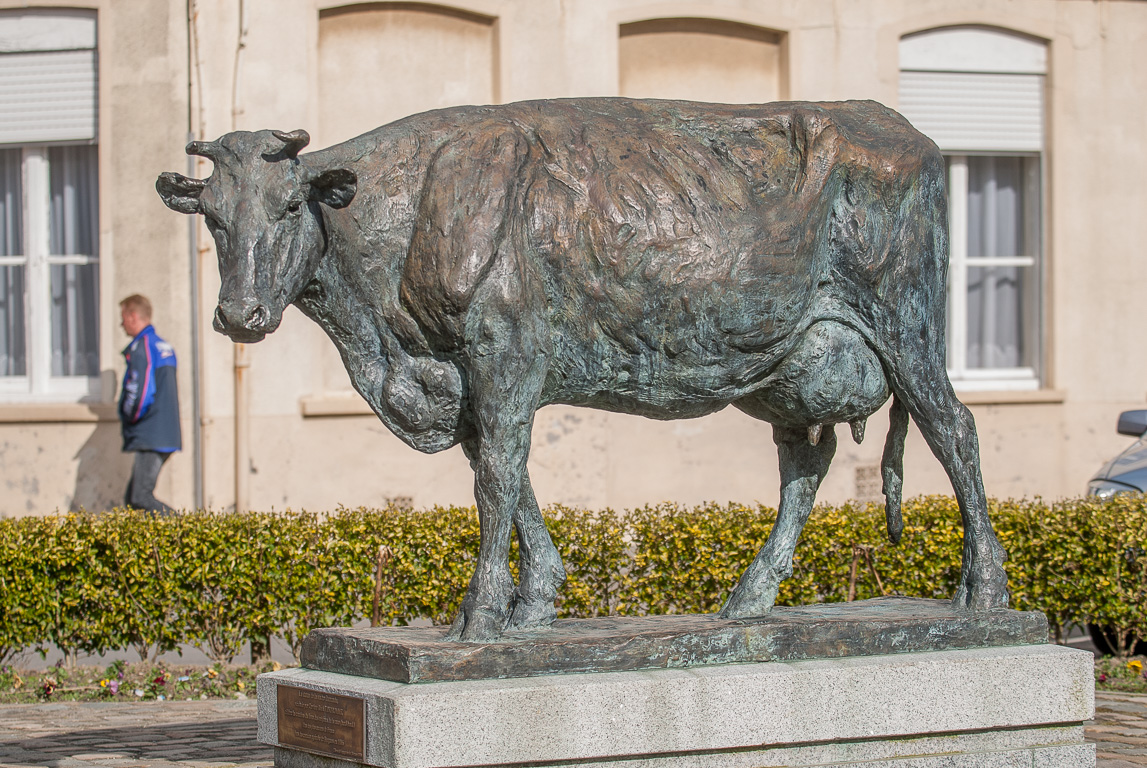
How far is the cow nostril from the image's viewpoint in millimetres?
4530

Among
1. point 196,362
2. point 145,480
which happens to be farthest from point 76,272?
point 145,480

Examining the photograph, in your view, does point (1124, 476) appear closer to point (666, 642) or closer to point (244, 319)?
point (666, 642)

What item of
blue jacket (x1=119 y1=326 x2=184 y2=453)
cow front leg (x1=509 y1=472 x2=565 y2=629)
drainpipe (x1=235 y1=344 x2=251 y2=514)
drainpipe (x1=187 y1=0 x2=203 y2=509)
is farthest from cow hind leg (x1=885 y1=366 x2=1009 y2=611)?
drainpipe (x1=187 y1=0 x2=203 y2=509)

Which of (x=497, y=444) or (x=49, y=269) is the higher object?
(x=49, y=269)

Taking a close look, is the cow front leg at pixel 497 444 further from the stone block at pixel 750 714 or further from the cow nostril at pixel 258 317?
the cow nostril at pixel 258 317

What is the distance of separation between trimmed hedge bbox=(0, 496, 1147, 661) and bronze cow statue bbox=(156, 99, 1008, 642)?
92.3 inches

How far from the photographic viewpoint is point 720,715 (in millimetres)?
4840

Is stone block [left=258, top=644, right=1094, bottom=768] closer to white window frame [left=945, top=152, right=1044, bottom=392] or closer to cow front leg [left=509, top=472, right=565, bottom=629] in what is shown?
cow front leg [left=509, top=472, right=565, bottom=629]

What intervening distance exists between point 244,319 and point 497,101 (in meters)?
8.13

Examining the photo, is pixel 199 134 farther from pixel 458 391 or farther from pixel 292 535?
pixel 458 391

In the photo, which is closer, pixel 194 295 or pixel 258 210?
pixel 258 210

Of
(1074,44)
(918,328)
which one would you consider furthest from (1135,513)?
(1074,44)

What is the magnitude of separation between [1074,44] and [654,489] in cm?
566

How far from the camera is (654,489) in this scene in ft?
42.3
